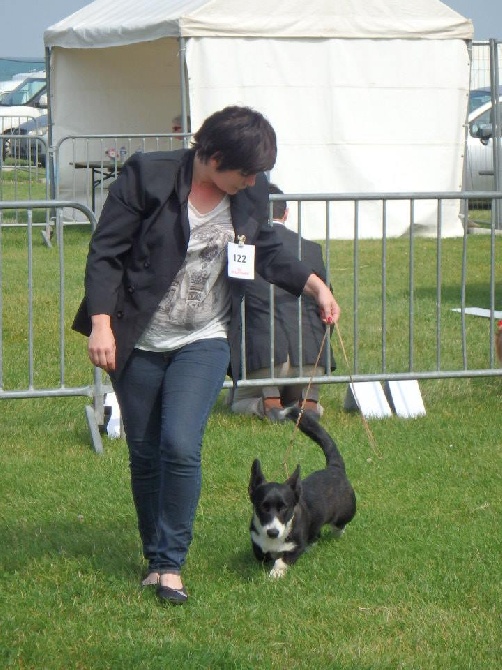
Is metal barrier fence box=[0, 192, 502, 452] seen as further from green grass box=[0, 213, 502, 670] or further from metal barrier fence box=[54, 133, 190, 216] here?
metal barrier fence box=[54, 133, 190, 216]

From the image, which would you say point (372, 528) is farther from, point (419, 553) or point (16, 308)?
point (16, 308)

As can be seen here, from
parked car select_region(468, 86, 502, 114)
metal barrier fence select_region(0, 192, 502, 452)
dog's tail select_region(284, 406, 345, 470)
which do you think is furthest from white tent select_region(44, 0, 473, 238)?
dog's tail select_region(284, 406, 345, 470)

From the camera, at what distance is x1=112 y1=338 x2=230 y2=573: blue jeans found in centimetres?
404

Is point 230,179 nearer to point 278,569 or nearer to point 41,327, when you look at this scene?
point 278,569

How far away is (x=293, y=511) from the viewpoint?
14.8ft

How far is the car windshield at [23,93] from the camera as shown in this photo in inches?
1366

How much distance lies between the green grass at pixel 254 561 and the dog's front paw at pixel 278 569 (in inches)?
1.9

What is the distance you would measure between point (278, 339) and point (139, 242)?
3.15 meters

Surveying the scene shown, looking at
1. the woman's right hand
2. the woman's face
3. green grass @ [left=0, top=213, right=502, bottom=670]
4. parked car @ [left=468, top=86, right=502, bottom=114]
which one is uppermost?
parked car @ [left=468, top=86, right=502, bottom=114]

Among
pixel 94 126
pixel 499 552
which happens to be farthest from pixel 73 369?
pixel 94 126

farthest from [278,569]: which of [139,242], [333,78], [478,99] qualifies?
[478,99]

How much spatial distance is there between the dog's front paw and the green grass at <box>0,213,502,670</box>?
49 millimetres

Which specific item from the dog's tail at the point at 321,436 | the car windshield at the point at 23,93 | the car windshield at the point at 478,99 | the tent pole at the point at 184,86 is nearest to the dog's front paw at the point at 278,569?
the dog's tail at the point at 321,436

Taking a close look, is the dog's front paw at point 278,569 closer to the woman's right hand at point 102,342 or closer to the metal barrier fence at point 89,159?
the woman's right hand at point 102,342
